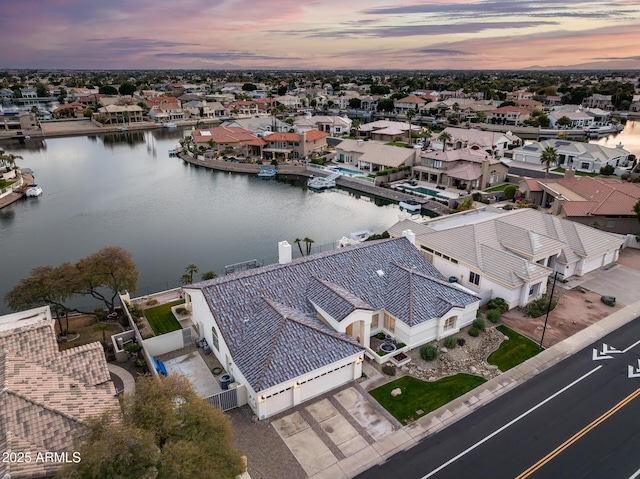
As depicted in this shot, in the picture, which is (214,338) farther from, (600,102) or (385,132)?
(600,102)

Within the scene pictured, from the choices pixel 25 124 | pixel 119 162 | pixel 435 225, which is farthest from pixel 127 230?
pixel 25 124

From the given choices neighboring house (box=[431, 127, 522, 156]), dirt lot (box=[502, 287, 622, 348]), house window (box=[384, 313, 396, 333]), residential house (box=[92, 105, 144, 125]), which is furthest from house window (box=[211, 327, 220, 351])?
residential house (box=[92, 105, 144, 125])

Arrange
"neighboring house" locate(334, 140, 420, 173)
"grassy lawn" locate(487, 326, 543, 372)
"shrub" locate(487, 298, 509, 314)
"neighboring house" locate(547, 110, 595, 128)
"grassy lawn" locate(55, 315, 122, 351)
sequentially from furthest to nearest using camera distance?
"neighboring house" locate(547, 110, 595, 128) < "neighboring house" locate(334, 140, 420, 173) < "shrub" locate(487, 298, 509, 314) < "grassy lawn" locate(55, 315, 122, 351) < "grassy lawn" locate(487, 326, 543, 372)

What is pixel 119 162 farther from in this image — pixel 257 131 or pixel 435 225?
pixel 435 225

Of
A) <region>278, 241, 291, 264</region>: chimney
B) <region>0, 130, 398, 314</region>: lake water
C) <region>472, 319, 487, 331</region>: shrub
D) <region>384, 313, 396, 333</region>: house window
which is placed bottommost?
<region>0, 130, 398, 314</region>: lake water

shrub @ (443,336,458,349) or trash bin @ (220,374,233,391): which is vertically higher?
trash bin @ (220,374,233,391)

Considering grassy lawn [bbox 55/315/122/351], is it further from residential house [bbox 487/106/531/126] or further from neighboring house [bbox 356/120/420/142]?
residential house [bbox 487/106/531/126]

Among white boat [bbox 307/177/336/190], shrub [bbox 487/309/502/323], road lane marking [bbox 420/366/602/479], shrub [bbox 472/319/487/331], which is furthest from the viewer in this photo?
white boat [bbox 307/177/336/190]
